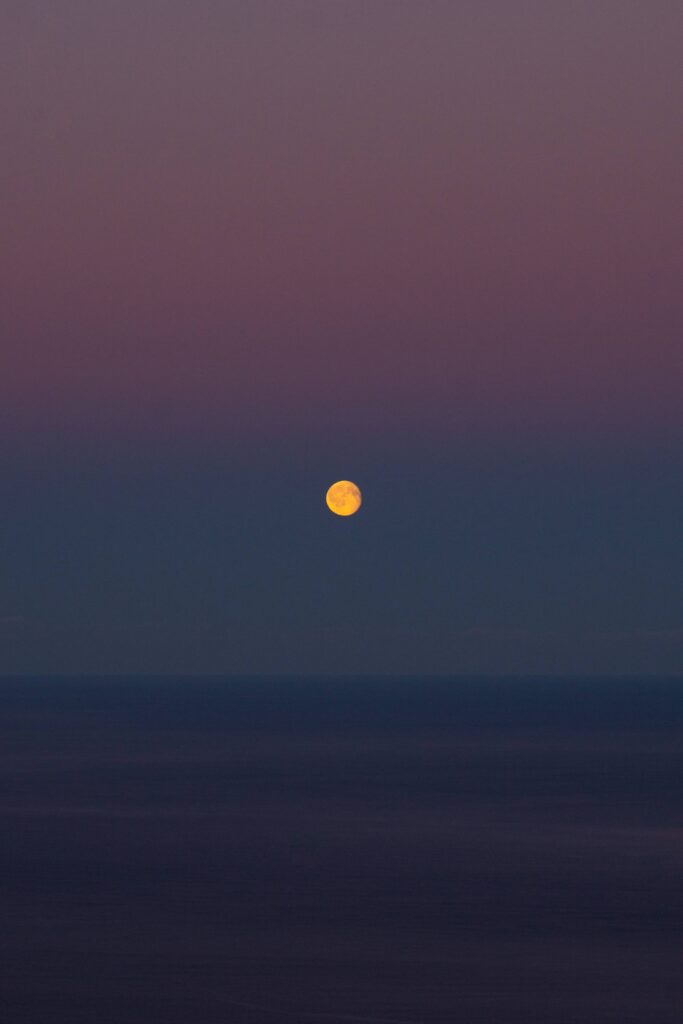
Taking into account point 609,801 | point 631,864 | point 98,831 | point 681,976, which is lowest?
point 681,976

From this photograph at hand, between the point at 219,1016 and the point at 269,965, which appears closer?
the point at 219,1016

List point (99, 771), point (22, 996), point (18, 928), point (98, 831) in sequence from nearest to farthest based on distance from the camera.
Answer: point (22, 996)
point (18, 928)
point (98, 831)
point (99, 771)

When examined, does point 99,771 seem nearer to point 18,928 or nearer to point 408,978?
point 18,928

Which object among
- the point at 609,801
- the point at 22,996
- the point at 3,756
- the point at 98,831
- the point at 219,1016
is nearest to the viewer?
the point at 219,1016

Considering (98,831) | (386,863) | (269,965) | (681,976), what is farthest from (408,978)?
(98,831)

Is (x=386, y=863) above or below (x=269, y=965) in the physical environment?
above

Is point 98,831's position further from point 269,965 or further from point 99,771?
point 99,771
